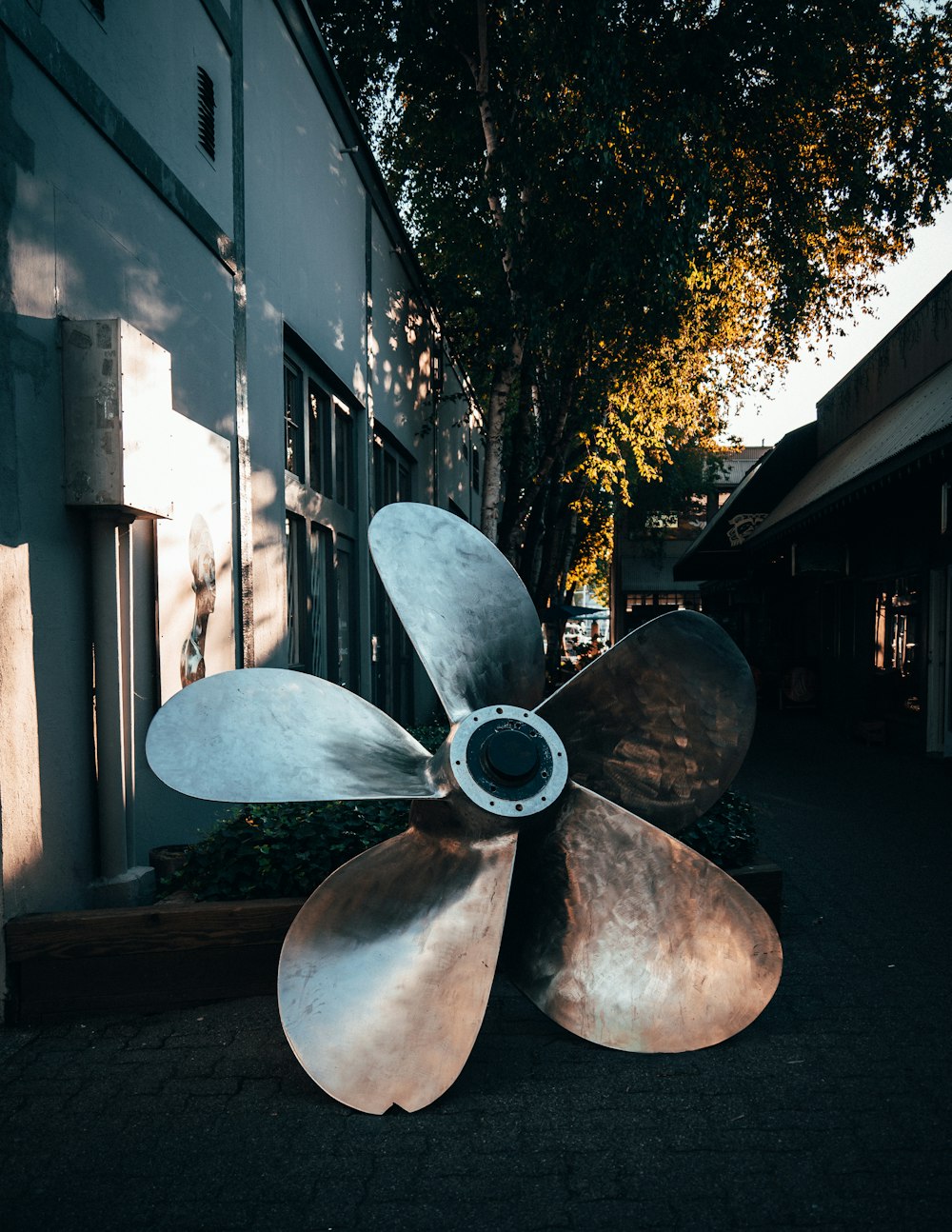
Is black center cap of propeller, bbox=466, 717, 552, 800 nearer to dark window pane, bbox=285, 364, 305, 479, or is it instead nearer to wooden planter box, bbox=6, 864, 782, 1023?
wooden planter box, bbox=6, 864, 782, 1023

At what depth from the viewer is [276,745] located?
122 inches

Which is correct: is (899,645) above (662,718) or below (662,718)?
below

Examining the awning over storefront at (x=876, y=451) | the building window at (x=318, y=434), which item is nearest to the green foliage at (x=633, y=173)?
the awning over storefront at (x=876, y=451)

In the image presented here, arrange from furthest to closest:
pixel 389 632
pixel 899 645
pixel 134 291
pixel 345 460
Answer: pixel 899 645 → pixel 389 632 → pixel 345 460 → pixel 134 291

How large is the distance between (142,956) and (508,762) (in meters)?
1.56

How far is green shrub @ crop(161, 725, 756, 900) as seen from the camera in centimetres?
375

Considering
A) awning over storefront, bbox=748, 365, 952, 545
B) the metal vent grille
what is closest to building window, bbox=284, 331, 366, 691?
the metal vent grille

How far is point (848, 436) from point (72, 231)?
12.7m

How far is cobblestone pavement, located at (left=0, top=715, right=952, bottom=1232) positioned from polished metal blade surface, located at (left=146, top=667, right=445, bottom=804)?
92 cm

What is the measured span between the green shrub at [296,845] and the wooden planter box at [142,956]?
0.51 feet

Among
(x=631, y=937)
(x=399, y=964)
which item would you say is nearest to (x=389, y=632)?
(x=631, y=937)

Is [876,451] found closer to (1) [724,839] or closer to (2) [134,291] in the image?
(1) [724,839]

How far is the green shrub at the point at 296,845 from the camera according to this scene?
148 inches

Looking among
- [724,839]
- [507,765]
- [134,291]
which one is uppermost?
[134,291]
